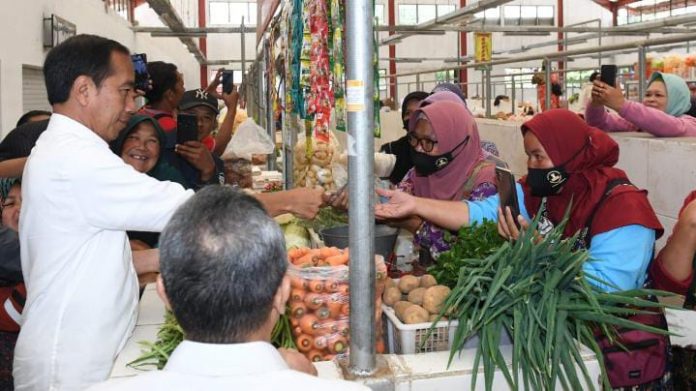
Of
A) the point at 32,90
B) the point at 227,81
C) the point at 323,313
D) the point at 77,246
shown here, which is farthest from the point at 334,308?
the point at 32,90

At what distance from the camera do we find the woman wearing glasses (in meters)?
3.07

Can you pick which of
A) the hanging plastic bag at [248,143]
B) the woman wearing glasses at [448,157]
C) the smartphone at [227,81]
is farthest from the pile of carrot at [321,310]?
the smartphone at [227,81]

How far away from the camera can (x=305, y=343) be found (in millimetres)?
1968

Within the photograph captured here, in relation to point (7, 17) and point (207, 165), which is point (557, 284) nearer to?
point (207, 165)

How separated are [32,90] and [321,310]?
7.98m

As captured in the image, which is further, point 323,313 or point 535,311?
point 323,313

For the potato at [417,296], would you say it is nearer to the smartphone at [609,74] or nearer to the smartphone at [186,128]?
the smartphone at [186,128]

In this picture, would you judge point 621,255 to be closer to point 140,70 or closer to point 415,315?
point 415,315

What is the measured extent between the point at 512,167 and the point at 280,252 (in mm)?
4611

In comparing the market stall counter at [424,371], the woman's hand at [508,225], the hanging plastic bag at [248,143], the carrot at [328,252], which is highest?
the hanging plastic bag at [248,143]

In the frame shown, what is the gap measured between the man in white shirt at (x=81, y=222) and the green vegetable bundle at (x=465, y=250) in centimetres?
81

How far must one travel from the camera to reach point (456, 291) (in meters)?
1.94

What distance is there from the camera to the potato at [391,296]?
2.19m

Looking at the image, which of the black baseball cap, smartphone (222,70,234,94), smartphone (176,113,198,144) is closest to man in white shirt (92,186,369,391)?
smartphone (176,113,198,144)
